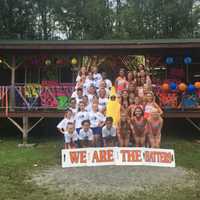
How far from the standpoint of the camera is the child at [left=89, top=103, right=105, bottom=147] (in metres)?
8.27

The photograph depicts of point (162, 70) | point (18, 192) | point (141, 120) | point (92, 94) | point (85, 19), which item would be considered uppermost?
point (85, 19)

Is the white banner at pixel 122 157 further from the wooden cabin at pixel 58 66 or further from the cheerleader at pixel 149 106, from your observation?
the wooden cabin at pixel 58 66

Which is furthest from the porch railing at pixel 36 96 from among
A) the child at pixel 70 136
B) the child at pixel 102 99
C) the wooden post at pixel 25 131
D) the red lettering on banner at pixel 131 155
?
the red lettering on banner at pixel 131 155

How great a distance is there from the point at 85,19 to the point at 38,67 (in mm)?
20812

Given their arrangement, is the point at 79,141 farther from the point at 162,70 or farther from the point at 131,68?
the point at 162,70

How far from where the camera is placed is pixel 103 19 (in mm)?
32688

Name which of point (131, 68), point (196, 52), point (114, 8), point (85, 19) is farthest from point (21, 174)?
point (114, 8)

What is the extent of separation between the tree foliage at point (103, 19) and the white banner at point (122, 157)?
23.9m

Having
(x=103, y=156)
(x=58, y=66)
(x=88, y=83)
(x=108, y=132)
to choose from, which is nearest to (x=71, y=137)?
(x=108, y=132)

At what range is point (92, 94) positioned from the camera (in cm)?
876

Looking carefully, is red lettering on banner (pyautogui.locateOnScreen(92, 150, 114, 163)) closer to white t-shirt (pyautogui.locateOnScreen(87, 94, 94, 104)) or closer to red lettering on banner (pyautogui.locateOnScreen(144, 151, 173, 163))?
red lettering on banner (pyautogui.locateOnScreen(144, 151, 173, 163))

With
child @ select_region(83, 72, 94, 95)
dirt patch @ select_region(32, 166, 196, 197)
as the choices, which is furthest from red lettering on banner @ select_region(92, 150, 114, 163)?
child @ select_region(83, 72, 94, 95)

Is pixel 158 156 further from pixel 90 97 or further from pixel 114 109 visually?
pixel 90 97

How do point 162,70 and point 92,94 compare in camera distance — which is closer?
point 92,94
